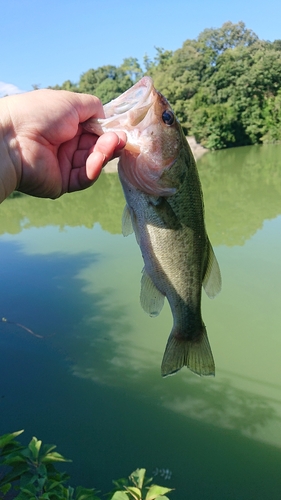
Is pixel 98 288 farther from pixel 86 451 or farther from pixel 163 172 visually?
pixel 163 172

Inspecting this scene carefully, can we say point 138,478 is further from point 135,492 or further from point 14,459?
point 14,459

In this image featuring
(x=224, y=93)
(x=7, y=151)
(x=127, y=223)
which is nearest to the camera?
(x=7, y=151)

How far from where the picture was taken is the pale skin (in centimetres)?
156

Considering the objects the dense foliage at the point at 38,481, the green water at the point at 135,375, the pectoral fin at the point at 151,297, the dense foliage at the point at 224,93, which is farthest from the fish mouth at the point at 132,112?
the dense foliage at the point at 224,93

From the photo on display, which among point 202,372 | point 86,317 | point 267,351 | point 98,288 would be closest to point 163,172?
point 202,372

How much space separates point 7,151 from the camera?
5.13 ft

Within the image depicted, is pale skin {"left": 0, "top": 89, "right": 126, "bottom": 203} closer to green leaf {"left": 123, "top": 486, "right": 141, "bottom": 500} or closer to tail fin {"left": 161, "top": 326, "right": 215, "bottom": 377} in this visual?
tail fin {"left": 161, "top": 326, "right": 215, "bottom": 377}

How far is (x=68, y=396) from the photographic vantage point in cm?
443

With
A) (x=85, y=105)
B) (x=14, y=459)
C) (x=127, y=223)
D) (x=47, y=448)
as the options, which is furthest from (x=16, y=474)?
(x=85, y=105)

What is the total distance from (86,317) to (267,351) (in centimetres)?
253

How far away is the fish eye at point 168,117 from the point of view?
1.63 metres

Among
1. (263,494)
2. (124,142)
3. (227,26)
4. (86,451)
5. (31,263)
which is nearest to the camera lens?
(124,142)

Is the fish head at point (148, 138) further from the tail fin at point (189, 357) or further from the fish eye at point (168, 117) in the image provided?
the tail fin at point (189, 357)

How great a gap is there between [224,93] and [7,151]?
1403 inches
